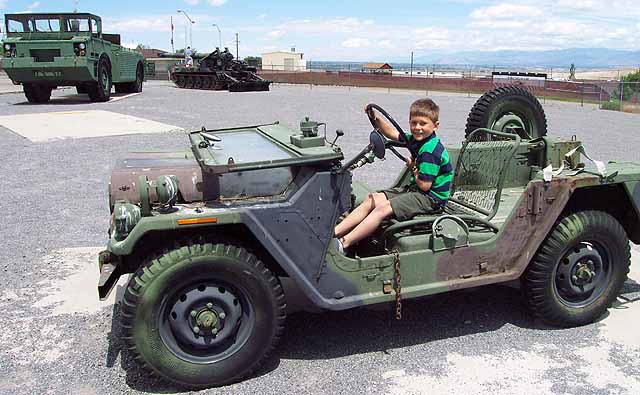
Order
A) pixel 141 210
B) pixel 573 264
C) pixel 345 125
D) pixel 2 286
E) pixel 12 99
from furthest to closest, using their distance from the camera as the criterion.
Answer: pixel 12 99
pixel 345 125
pixel 2 286
pixel 573 264
pixel 141 210

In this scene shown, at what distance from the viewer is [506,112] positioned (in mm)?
6176

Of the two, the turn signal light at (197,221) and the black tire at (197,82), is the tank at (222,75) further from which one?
the turn signal light at (197,221)

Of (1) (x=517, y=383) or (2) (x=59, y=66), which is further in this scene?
(2) (x=59, y=66)

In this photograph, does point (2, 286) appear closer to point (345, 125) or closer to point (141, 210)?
point (141, 210)

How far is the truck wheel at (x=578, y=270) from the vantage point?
397 cm

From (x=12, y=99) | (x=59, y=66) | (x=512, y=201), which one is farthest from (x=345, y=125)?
(x=12, y=99)

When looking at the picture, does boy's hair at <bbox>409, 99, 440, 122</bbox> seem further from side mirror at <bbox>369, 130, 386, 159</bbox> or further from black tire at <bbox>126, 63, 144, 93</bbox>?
black tire at <bbox>126, 63, 144, 93</bbox>

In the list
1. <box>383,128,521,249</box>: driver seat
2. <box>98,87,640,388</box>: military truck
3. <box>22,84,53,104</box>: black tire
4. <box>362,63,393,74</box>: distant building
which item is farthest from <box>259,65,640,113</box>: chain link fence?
<box>98,87,640,388</box>: military truck

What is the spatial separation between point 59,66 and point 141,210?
50.3 ft

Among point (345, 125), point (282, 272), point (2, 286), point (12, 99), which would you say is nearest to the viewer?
point (282, 272)

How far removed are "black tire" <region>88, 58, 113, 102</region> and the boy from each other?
1626cm

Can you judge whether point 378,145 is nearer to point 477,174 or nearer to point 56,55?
point 477,174

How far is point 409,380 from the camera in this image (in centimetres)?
346

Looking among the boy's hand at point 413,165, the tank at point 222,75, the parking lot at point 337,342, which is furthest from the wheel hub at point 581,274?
the tank at point 222,75
